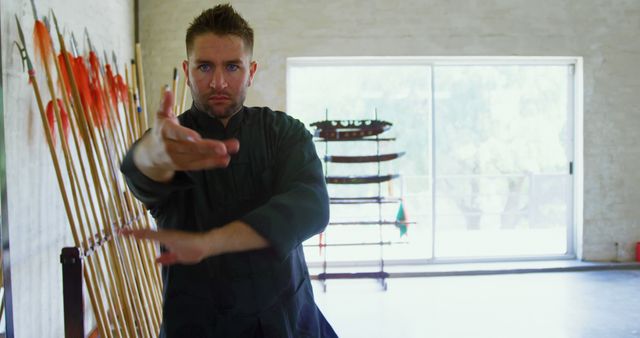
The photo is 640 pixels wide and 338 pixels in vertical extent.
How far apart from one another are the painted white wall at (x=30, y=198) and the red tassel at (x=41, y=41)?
0.04m

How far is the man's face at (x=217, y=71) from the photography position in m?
1.27

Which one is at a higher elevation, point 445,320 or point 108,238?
point 108,238

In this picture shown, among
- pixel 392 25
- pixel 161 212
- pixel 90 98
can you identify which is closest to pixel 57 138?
pixel 90 98

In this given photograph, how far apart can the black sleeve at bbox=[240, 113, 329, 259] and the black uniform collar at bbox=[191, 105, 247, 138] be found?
0.36 ft

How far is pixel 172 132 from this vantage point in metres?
1.01

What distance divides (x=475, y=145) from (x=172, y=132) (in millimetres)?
5249

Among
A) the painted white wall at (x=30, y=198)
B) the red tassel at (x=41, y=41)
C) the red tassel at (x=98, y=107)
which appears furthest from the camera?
the red tassel at (x=98, y=107)

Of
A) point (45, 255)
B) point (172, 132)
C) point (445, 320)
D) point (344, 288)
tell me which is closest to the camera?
point (172, 132)

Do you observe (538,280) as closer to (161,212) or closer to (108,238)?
(108,238)

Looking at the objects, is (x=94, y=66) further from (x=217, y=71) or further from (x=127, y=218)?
(x=217, y=71)

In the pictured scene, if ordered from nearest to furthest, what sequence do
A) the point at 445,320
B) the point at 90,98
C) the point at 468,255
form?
the point at 90,98
the point at 445,320
the point at 468,255

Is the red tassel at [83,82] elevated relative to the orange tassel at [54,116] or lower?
elevated

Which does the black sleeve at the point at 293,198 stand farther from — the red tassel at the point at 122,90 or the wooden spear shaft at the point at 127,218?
the red tassel at the point at 122,90

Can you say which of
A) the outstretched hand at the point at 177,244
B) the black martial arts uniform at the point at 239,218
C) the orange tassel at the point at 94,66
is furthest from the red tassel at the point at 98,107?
the outstretched hand at the point at 177,244
